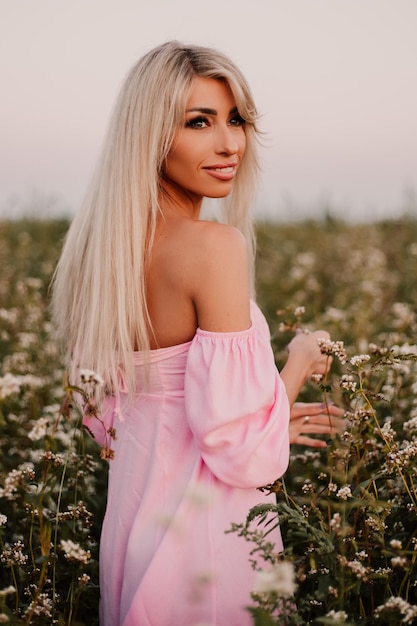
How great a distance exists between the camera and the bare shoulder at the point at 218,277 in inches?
89.8

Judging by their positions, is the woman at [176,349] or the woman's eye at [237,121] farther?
the woman's eye at [237,121]

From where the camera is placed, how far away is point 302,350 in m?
2.71

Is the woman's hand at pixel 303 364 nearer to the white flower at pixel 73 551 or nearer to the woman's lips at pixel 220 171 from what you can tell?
the woman's lips at pixel 220 171

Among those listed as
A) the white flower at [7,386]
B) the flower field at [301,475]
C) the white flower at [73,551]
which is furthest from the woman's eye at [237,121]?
the white flower at [73,551]

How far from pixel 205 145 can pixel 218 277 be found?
0.56 metres

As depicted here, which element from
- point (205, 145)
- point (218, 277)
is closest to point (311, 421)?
point (218, 277)

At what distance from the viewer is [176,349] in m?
2.45

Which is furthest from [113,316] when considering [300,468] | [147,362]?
[300,468]

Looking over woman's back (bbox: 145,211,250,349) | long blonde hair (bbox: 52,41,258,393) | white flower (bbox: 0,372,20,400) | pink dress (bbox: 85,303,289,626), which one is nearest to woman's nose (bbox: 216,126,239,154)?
long blonde hair (bbox: 52,41,258,393)

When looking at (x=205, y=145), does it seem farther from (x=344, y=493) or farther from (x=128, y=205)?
(x=344, y=493)

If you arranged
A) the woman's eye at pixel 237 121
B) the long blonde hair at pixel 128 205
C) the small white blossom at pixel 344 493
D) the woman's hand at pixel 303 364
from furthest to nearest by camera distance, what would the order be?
the woman's eye at pixel 237 121, the woman's hand at pixel 303 364, the long blonde hair at pixel 128 205, the small white blossom at pixel 344 493

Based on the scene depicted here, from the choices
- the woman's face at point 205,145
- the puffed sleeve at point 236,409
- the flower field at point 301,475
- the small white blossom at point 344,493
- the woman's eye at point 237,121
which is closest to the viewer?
the flower field at point 301,475

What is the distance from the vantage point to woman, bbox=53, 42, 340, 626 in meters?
2.29

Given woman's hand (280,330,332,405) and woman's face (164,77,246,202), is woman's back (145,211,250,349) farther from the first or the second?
woman's hand (280,330,332,405)
